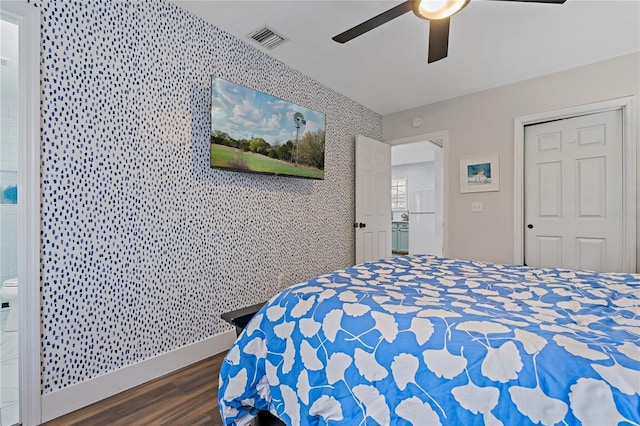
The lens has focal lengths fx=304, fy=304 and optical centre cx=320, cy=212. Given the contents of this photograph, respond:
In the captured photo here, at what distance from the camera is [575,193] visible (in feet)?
10.1

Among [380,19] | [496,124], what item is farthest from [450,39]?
[496,124]

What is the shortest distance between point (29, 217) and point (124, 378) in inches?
42.9

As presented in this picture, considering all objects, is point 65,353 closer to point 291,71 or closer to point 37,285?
point 37,285

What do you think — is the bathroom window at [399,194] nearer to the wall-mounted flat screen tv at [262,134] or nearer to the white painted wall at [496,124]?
the white painted wall at [496,124]

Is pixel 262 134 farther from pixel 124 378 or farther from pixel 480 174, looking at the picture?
pixel 480 174

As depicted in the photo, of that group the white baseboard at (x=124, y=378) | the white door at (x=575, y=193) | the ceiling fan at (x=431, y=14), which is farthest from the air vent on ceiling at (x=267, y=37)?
the white door at (x=575, y=193)

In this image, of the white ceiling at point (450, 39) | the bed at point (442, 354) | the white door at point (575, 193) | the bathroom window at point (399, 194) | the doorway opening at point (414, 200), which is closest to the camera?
the bed at point (442, 354)

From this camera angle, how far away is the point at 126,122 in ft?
6.33

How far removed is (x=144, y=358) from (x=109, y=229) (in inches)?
34.4

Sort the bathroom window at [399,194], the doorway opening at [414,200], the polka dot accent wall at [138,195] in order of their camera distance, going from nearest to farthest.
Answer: the polka dot accent wall at [138,195], the doorway opening at [414,200], the bathroom window at [399,194]

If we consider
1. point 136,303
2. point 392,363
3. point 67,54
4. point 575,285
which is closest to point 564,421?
point 392,363

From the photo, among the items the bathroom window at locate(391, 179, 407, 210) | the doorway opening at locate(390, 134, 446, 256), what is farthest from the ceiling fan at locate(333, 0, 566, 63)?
the bathroom window at locate(391, 179, 407, 210)

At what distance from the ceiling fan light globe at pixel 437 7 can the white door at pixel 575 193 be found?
7.66 ft

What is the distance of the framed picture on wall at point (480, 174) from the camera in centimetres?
348
